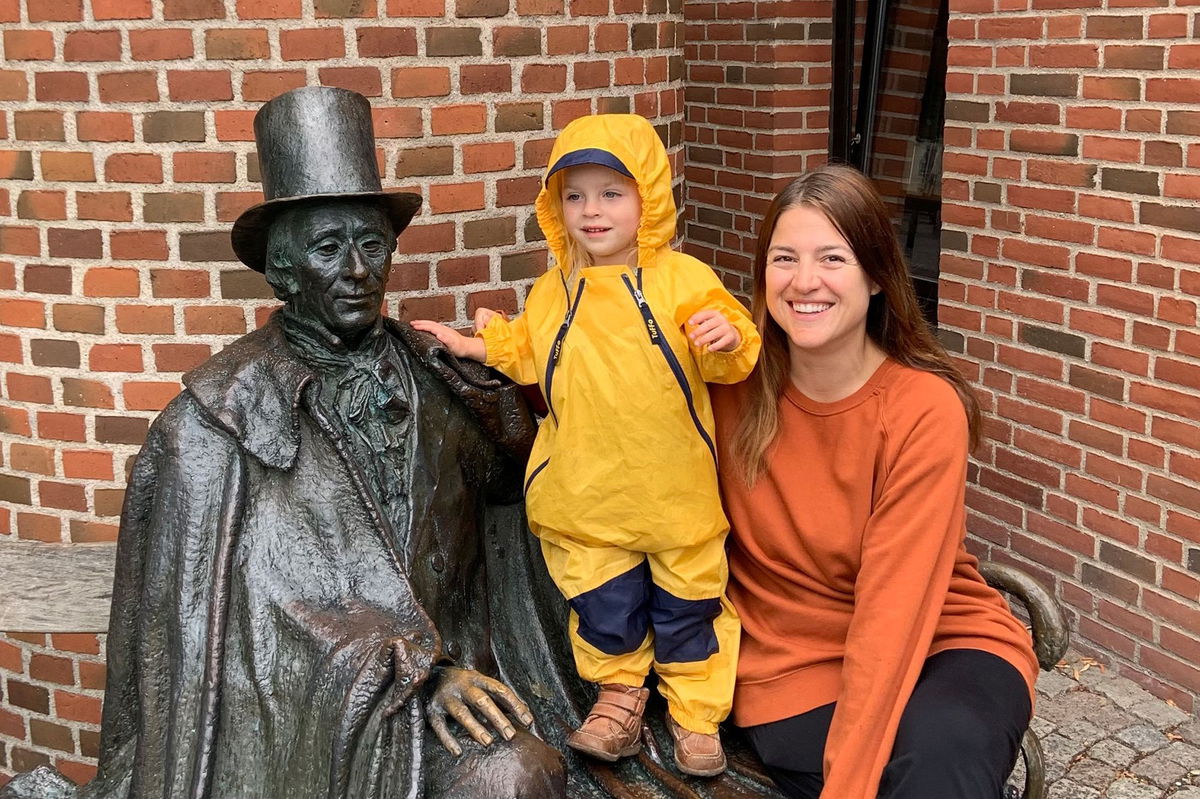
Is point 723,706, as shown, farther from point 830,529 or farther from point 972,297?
point 972,297

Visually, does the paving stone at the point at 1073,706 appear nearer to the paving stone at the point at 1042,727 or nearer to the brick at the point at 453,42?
the paving stone at the point at 1042,727

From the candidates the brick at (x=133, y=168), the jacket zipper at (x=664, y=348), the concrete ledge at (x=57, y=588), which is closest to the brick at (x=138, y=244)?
the brick at (x=133, y=168)

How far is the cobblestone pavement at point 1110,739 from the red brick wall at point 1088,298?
124 millimetres

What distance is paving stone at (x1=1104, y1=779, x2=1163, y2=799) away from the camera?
400 cm

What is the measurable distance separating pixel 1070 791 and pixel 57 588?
3.00 metres

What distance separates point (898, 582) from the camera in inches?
103

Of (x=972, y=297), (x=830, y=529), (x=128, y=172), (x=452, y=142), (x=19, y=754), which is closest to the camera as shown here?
(x=830, y=529)

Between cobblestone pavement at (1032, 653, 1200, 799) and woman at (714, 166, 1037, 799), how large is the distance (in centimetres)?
155

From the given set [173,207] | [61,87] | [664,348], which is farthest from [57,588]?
[664,348]

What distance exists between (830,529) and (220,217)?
1.84 metres

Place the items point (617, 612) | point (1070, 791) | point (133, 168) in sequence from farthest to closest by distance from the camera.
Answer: point (1070, 791)
point (133, 168)
point (617, 612)

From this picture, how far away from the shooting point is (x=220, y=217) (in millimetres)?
3543

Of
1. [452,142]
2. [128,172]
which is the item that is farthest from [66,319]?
[452,142]

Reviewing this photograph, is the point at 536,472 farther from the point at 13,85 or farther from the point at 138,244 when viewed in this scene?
the point at 13,85
